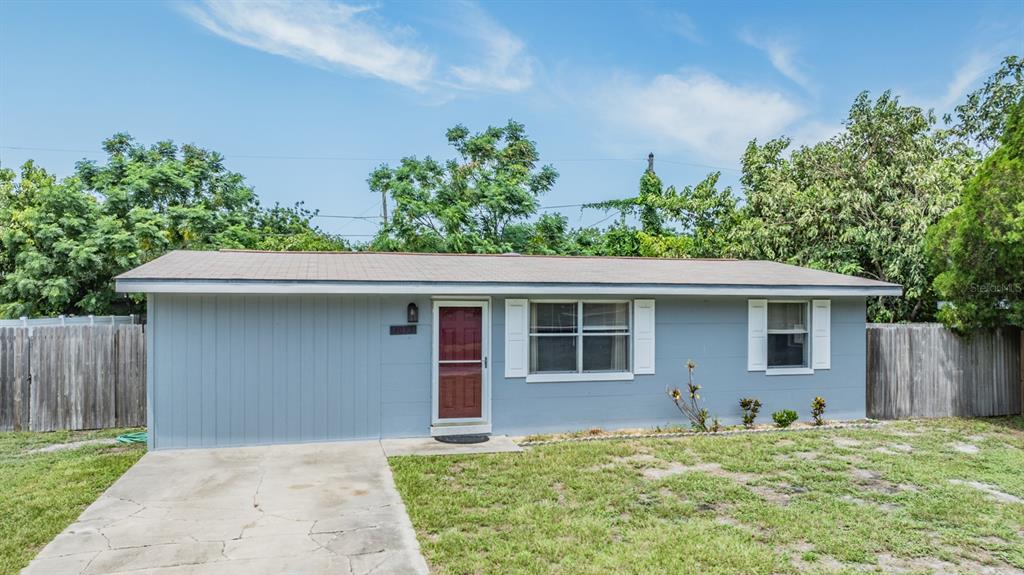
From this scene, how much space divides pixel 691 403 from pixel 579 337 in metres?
1.95

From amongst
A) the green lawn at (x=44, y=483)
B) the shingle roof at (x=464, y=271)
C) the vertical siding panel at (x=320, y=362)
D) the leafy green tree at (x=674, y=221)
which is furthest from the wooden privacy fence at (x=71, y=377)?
the leafy green tree at (x=674, y=221)

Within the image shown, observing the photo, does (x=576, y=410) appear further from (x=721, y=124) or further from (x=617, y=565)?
(x=721, y=124)

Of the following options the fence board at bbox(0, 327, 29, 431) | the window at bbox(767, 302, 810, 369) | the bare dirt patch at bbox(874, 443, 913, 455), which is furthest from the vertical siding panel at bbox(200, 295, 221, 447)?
the bare dirt patch at bbox(874, 443, 913, 455)

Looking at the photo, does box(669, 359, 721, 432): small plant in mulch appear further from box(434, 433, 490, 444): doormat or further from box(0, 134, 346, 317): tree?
box(0, 134, 346, 317): tree

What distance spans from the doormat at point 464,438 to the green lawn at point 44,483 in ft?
11.5

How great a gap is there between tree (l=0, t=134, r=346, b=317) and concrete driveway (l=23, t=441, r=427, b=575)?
941 cm

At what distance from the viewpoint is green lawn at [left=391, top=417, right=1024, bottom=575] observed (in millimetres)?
4246

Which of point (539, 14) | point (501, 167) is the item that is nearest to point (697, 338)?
point (539, 14)

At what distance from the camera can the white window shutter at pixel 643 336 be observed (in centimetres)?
878

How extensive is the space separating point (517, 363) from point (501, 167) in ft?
42.3

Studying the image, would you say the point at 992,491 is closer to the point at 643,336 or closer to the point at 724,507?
the point at 724,507

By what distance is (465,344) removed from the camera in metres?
→ 8.36

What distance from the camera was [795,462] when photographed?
22.6 ft

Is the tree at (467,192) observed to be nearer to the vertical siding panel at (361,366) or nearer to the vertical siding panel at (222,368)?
the vertical siding panel at (361,366)
